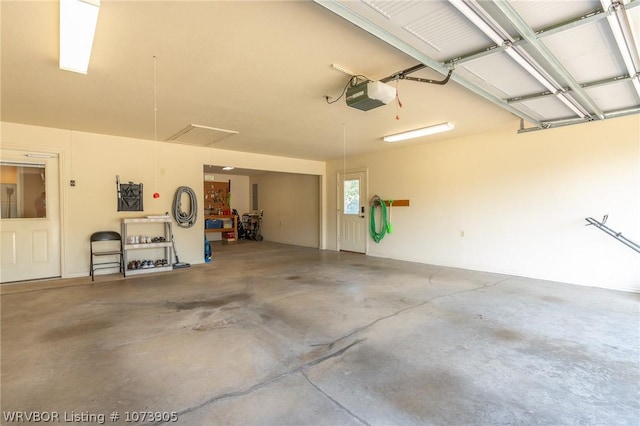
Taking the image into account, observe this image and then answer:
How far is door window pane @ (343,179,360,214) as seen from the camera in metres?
8.00

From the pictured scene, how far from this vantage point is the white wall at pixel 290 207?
933 cm

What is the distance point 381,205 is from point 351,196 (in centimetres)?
111

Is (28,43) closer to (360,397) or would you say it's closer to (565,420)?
(360,397)

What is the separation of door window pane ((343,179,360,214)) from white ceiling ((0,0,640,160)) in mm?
3167

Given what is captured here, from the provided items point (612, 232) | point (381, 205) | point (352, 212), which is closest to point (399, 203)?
point (381, 205)

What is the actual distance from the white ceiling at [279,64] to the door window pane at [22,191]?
82cm

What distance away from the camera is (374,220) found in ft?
24.8

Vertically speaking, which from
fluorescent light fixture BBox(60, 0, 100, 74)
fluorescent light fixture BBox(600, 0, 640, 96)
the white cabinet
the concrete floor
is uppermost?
fluorescent light fixture BBox(60, 0, 100, 74)

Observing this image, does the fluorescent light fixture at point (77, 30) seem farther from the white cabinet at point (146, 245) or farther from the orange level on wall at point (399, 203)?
the orange level on wall at point (399, 203)

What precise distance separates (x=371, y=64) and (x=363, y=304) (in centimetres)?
277

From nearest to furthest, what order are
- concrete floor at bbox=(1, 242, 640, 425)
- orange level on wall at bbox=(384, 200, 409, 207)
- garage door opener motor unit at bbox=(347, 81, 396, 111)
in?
1. concrete floor at bbox=(1, 242, 640, 425)
2. garage door opener motor unit at bbox=(347, 81, 396, 111)
3. orange level on wall at bbox=(384, 200, 409, 207)

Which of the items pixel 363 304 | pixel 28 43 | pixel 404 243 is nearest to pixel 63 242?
pixel 28 43

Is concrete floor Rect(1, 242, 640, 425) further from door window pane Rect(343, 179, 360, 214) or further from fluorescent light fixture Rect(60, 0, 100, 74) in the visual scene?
door window pane Rect(343, 179, 360, 214)

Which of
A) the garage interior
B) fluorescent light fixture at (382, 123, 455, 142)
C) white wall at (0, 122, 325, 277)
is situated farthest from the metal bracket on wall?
white wall at (0, 122, 325, 277)
